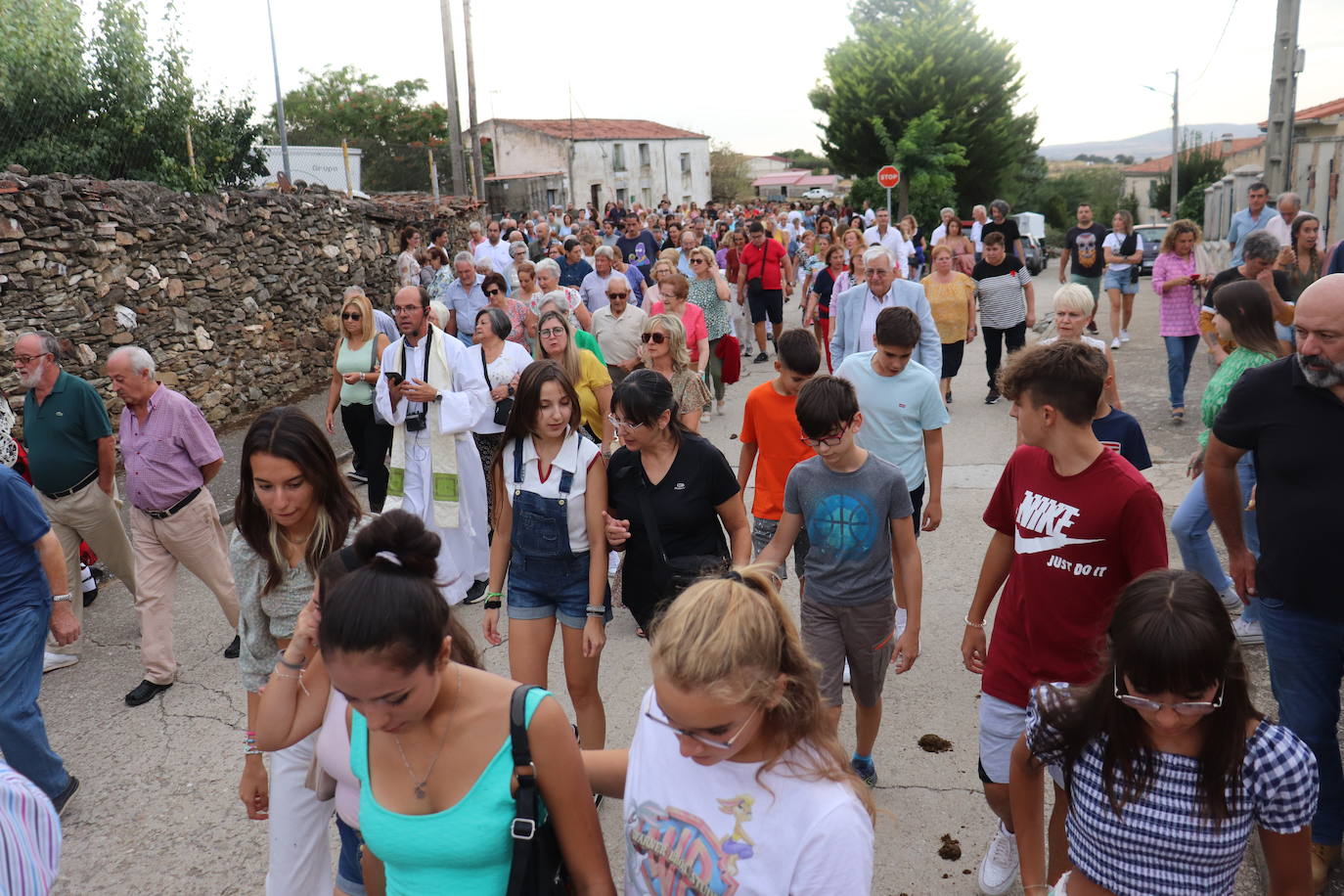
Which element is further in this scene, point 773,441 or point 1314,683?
point 773,441

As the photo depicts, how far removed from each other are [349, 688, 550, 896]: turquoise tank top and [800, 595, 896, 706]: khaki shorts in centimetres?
203

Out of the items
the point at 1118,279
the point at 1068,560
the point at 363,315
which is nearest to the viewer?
the point at 1068,560

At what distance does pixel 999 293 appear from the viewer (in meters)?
10.6

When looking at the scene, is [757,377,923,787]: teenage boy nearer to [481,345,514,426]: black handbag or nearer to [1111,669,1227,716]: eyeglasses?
[1111,669,1227,716]: eyeglasses

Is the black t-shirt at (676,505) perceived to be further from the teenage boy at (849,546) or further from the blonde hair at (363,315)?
the blonde hair at (363,315)

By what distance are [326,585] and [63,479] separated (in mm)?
4144

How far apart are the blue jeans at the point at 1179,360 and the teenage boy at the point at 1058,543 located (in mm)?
7027

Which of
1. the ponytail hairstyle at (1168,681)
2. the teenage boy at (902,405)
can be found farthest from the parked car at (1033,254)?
the ponytail hairstyle at (1168,681)

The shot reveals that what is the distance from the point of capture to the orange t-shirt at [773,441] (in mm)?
4938

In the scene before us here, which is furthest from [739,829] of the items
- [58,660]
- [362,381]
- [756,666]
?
[362,381]

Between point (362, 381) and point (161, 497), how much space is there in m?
2.09

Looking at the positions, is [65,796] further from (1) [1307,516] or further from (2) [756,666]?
(1) [1307,516]

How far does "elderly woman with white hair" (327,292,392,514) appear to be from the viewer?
7.26 m

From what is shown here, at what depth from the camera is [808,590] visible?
3955mm
